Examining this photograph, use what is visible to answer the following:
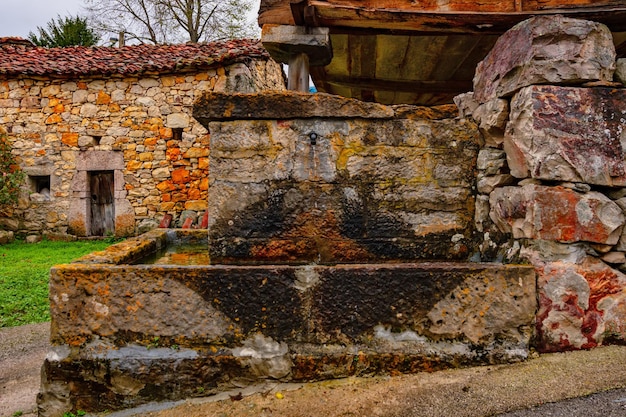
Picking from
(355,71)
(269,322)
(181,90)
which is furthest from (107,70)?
(269,322)

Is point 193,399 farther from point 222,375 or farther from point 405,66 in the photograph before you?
point 405,66

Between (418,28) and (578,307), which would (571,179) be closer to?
(578,307)

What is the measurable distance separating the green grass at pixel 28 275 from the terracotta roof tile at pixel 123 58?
356 centimetres

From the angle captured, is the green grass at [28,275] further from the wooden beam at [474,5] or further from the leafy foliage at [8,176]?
the wooden beam at [474,5]

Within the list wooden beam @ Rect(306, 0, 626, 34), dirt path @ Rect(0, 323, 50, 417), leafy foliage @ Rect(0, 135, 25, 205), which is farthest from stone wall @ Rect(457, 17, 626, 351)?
leafy foliage @ Rect(0, 135, 25, 205)

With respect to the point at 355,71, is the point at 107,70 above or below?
above

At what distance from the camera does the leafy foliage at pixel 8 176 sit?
868 cm

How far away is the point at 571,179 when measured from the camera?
171cm

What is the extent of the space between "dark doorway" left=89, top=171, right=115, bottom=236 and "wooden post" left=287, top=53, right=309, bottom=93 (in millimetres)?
6934

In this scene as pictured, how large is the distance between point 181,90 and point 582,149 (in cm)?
803

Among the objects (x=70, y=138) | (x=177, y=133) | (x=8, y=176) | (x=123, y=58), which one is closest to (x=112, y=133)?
(x=70, y=138)

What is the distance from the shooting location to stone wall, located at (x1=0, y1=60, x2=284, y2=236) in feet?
27.7

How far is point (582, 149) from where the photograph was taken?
1728 millimetres

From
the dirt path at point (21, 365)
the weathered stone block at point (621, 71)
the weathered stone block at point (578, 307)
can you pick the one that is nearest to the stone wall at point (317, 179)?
the weathered stone block at point (578, 307)
